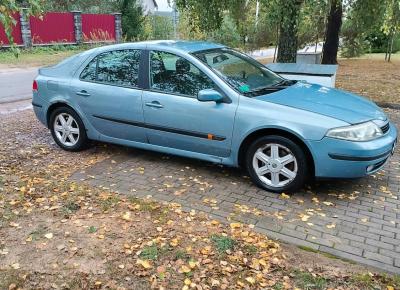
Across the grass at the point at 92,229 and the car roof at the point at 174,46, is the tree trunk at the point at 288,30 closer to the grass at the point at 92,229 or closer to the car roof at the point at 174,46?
the car roof at the point at 174,46

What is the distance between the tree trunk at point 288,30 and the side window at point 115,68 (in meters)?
3.57

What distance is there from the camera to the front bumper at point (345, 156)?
14.3 ft

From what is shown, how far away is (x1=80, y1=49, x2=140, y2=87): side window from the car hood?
172 centimetres

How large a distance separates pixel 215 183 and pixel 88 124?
204cm

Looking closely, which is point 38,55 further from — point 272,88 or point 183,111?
point 272,88

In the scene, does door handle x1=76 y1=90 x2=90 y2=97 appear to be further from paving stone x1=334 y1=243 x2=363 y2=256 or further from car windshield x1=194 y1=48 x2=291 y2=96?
paving stone x1=334 y1=243 x2=363 y2=256

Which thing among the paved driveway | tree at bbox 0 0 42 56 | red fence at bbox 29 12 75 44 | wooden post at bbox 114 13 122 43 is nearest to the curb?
the paved driveway

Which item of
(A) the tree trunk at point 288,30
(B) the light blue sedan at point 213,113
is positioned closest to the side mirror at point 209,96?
(B) the light blue sedan at point 213,113

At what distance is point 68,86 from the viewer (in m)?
6.02

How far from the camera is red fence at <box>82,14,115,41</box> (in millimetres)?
29312

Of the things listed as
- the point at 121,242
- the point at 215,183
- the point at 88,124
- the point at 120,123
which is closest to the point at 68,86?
the point at 88,124

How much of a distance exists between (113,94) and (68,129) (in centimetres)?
107

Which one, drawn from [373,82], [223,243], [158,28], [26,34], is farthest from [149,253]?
[158,28]

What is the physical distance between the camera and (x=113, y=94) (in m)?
5.63
